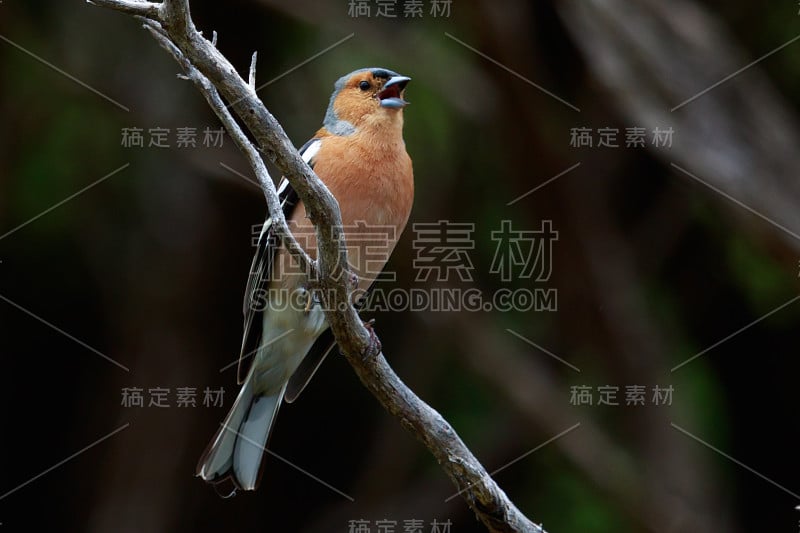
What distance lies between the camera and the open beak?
3883 millimetres

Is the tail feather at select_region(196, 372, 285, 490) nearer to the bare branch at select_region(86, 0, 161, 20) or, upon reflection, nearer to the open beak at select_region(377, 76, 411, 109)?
the open beak at select_region(377, 76, 411, 109)

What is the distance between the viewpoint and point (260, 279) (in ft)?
12.8

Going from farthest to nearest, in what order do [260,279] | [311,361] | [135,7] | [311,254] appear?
[311,361]
[260,279]
[311,254]
[135,7]

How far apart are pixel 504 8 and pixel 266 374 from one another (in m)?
2.76

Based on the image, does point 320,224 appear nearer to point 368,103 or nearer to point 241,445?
point 368,103

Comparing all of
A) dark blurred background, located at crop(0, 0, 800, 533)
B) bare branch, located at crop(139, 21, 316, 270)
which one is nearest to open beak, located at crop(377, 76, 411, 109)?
bare branch, located at crop(139, 21, 316, 270)

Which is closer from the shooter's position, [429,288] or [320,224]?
[320,224]

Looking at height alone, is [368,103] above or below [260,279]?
above

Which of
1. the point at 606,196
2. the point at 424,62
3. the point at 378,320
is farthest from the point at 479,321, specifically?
the point at 424,62

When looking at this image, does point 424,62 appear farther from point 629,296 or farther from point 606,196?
point 629,296

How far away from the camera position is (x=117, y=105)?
5.77m

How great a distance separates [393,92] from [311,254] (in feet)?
2.61

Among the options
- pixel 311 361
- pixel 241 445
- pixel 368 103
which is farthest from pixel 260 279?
pixel 368 103

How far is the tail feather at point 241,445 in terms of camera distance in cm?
385
